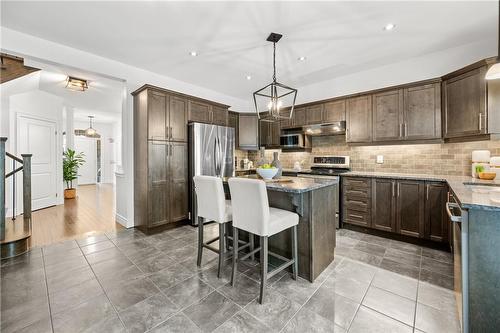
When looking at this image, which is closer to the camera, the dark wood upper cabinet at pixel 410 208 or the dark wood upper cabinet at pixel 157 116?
the dark wood upper cabinet at pixel 410 208

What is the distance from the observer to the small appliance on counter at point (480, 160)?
2778 millimetres

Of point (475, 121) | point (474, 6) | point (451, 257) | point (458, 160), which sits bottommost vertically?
point (451, 257)

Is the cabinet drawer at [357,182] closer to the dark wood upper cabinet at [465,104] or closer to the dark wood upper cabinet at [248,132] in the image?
the dark wood upper cabinet at [465,104]

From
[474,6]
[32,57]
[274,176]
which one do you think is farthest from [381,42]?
[32,57]

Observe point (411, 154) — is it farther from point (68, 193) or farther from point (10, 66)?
point (68, 193)

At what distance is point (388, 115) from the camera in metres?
3.47

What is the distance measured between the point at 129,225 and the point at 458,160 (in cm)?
531

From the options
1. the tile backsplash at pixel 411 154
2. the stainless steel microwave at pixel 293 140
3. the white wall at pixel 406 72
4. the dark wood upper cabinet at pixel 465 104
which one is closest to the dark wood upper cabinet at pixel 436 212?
the tile backsplash at pixel 411 154

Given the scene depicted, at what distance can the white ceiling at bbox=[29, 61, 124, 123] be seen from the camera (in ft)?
12.3

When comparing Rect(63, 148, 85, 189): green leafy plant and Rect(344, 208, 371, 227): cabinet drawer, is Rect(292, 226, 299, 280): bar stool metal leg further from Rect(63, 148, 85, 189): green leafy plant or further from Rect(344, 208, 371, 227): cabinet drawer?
Rect(63, 148, 85, 189): green leafy plant

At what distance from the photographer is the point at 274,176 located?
2570mm

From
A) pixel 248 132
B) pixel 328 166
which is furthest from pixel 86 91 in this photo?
pixel 328 166

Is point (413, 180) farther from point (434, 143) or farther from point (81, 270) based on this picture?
point (81, 270)

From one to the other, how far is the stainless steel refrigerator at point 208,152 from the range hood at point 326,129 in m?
1.59
